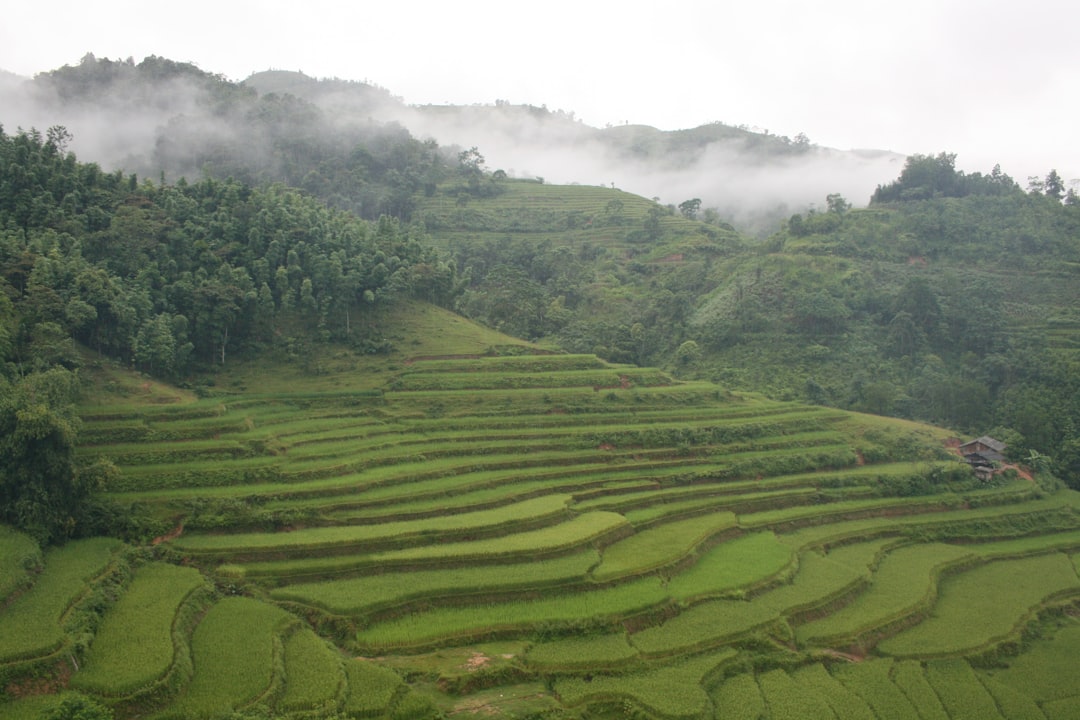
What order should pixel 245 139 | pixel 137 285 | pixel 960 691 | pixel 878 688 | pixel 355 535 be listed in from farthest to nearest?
pixel 245 139, pixel 137 285, pixel 355 535, pixel 960 691, pixel 878 688

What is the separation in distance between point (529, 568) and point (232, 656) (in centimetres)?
914

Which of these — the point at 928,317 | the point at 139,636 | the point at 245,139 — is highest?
the point at 245,139

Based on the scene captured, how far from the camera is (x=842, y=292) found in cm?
5625

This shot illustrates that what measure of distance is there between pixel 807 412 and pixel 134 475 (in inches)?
1335

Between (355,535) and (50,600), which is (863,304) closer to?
(355,535)

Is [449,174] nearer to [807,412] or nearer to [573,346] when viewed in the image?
[573,346]

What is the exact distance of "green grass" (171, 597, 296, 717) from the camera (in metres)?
15.8

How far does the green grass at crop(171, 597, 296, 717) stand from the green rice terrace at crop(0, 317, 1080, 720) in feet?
0.23

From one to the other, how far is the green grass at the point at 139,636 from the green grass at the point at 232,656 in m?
0.80

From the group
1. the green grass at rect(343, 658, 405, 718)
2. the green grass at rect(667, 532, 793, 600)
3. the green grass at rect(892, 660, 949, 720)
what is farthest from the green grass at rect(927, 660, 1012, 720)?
the green grass at rect(343, 658, 405, 718)

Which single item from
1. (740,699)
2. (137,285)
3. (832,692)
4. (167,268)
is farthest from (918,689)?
(167,268)

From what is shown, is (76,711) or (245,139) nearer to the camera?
(76,711)

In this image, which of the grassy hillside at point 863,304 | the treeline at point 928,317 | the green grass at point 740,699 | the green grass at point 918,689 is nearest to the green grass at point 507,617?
the green grass at point 740,699

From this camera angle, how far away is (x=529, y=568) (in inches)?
911
